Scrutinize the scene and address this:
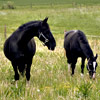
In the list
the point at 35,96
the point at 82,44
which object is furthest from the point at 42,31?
the point at 82,44

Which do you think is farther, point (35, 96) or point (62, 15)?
point (62, 15)

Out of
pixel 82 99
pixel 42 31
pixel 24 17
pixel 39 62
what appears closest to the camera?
pixel 82 99

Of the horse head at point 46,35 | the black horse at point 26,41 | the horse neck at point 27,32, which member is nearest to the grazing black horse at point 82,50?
the black horse at point 26,41

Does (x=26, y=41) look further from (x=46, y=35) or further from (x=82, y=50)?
(x=82, y=50)

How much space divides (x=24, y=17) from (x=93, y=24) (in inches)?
544

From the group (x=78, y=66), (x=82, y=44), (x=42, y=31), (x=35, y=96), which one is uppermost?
(x=42, y=31)

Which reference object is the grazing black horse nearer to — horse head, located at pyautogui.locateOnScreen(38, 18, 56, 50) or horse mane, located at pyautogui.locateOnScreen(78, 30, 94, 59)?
horse mane, located at pyautogui.locateOnScreen(78, 30, 94, 59)

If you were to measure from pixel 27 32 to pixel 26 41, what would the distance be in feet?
0.92

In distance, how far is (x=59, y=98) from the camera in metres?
5.49

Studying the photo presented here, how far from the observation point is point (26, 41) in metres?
6.55

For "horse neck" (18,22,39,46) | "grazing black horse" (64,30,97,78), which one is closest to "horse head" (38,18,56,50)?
"horse neck" (18,22,39,46)

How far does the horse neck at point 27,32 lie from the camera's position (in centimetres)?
629

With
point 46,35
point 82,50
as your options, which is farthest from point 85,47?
point 46,35

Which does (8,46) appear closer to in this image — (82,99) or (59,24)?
(82,99)
